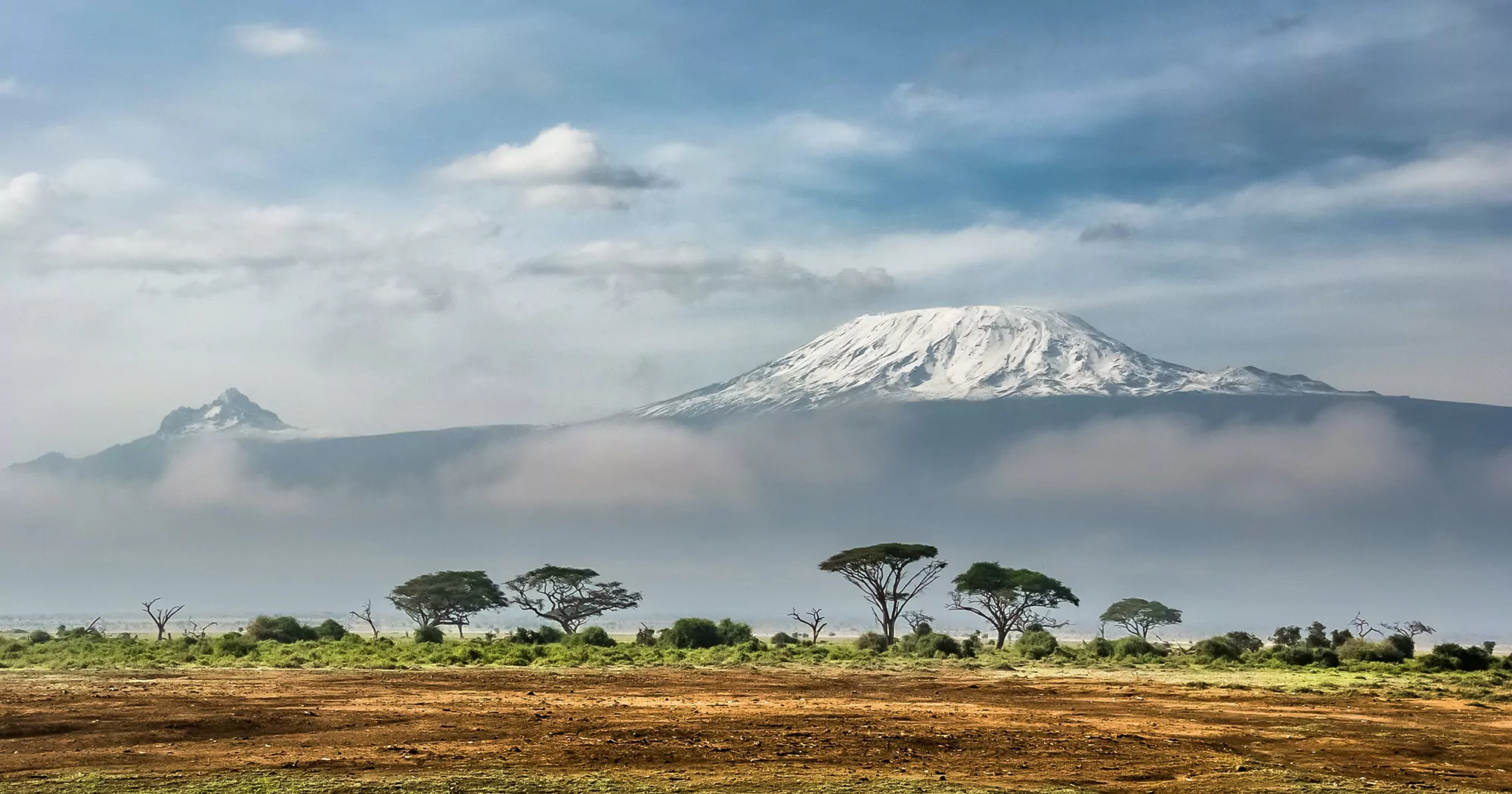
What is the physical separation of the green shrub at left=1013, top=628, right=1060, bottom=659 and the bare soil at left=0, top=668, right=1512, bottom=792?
2379 cm

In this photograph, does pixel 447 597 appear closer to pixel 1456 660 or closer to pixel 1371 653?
pixel 1371 653

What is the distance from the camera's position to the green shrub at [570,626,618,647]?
69500mm

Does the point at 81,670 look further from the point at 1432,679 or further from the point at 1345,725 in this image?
the point at 1432,679

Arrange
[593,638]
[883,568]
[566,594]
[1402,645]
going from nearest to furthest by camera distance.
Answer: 1. [1402,645]
2. [593,638]
3. [883,568]
4. [566,594]

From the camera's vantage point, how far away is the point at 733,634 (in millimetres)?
75938

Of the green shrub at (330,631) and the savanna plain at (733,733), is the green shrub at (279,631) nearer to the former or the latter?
the green shrub at (330,631)

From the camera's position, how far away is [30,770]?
65.0 feet

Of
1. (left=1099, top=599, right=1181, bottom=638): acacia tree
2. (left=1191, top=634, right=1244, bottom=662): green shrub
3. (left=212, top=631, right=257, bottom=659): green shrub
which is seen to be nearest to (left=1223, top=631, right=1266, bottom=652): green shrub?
(left=1191, top=634, right=1244, bottom=662): green shrub

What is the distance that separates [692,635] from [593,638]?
17.0ft

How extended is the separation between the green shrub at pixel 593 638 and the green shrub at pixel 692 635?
3.02 metres

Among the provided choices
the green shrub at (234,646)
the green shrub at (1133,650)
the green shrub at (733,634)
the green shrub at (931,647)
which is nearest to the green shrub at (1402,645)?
the green shrub at (1133,650)

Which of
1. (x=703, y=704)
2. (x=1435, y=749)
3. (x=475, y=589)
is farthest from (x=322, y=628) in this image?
(x=1435, y=749)

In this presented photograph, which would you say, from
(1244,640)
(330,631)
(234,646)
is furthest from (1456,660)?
(330,631)

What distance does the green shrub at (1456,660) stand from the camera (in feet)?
162
